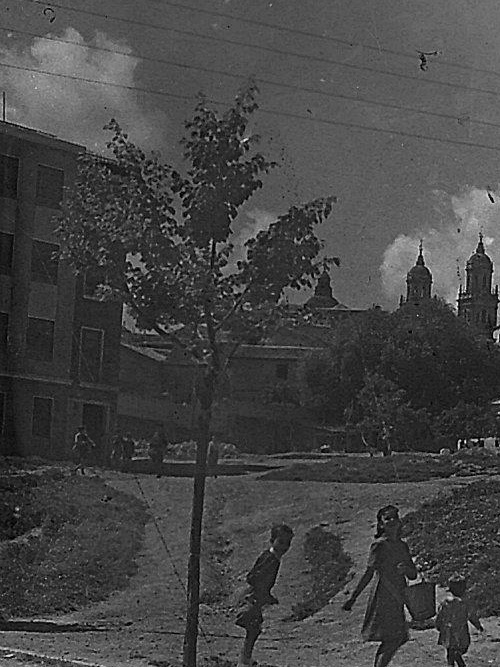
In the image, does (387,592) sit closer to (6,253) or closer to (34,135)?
(6,253)

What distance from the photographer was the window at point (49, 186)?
30.3ft

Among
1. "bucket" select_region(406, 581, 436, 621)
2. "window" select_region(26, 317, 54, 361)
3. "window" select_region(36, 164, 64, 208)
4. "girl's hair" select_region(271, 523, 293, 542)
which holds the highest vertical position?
"window" select_region(36, 164, 64, 208)

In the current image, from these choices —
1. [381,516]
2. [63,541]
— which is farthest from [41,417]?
[381,516]

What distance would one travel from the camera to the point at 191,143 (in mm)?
8328

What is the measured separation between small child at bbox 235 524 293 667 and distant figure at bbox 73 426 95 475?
1.73m

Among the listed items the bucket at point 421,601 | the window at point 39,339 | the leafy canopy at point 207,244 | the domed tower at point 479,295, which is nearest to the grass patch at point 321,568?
the bucket at point 421,601

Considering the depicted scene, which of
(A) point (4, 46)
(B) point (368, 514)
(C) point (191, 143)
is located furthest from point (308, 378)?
(A) point (4, 46)

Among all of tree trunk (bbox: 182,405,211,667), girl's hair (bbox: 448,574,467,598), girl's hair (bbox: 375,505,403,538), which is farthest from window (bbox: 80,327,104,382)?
girl's hair (bbox: 448,574,467,598)

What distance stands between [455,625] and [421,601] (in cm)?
31

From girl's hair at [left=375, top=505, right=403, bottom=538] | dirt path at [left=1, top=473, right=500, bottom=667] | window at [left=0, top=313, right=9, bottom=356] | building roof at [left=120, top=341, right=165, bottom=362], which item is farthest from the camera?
window at [left=0, top=313, right=9, bottom=356]

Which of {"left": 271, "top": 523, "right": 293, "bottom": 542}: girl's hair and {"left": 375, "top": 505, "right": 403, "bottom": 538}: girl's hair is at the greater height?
{"left": 375, "top": 505, "right": 403, "bottom": 538}: girl's hair

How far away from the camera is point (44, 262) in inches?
369

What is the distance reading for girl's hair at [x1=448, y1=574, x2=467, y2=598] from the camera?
7.12m

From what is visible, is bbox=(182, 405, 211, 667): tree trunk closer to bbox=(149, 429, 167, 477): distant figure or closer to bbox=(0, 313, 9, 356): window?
bbox=(149, 429, 167, 477): distant figure
